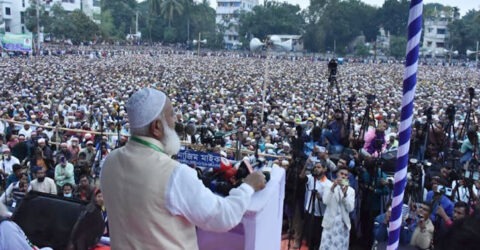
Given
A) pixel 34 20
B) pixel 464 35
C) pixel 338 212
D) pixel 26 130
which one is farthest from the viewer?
pixel 464 35

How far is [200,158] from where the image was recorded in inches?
111

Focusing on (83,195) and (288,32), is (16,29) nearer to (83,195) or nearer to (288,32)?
(288,32)

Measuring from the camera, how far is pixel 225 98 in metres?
15.6

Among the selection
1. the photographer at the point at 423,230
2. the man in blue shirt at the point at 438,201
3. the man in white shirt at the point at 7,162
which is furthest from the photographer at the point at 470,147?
the man in white shirt at the point at 7,162

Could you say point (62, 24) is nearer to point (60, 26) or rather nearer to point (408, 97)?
point (60, 26)

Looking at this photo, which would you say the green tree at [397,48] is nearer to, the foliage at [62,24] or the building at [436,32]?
the building at [436,32]

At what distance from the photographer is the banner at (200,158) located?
2651mm

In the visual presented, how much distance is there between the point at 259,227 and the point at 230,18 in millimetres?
64630

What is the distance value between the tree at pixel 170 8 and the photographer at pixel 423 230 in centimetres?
5460

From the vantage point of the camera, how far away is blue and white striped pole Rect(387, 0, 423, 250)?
1885 millimetres

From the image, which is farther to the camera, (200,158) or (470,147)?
(470,147)

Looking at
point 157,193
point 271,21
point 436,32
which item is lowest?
point 157,193

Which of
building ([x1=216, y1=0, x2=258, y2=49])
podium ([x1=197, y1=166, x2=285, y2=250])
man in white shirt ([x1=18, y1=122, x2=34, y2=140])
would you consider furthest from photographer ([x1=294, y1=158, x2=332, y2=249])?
building ([x1=216, y1=0, x2=258, y2=49])

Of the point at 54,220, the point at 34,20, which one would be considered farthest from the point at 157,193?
the point at 34,20
